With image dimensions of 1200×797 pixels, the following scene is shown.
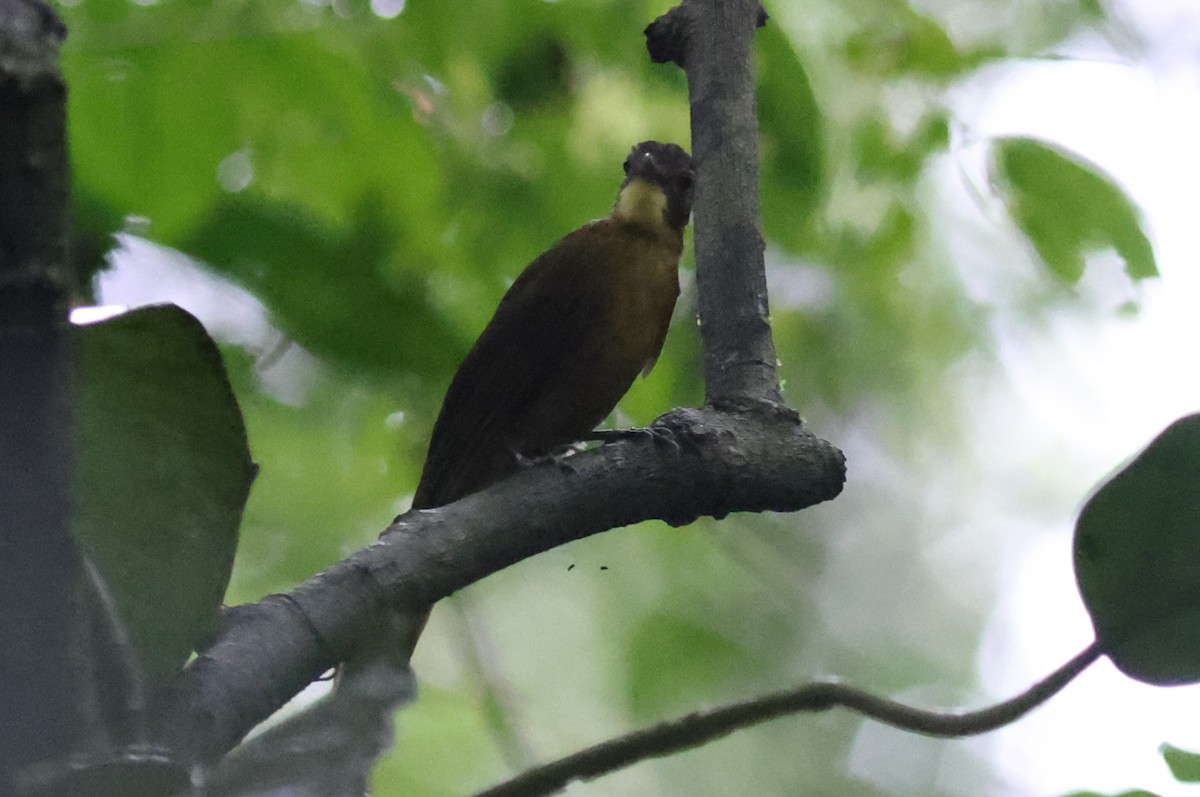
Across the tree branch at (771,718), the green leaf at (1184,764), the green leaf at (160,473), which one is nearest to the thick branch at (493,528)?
the green leaf at (160,473)

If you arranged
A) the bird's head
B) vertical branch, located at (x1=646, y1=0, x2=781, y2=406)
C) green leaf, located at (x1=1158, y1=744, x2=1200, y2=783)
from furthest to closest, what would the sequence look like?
the bird's head < vertical branch, located at (x1=646, y1=0, x2=781, y2=406) < green leaf, located at (x1=1158, y1=744, x2=1200, y2=783)

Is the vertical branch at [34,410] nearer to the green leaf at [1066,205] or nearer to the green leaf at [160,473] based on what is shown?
the green leaf at [160,473]

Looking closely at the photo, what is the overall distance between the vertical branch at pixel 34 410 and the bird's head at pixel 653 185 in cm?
155

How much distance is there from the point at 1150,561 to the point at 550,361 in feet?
3.21

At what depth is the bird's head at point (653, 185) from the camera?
6.81 feet

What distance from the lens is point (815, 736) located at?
2.46 meters

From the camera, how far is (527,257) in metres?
2.12

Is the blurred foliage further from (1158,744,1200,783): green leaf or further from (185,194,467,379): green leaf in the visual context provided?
(1158,744,1200,783): green leaf

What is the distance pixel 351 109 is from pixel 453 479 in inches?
22.5

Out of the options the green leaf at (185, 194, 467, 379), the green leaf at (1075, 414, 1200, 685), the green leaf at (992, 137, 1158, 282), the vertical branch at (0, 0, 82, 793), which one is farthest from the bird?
the vertical branch at (0, 0, 82, 793)

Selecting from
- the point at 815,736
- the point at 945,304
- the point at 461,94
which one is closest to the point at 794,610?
the point at 815,736

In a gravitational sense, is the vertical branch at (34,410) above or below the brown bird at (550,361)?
below

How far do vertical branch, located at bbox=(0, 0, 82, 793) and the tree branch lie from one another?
47cm

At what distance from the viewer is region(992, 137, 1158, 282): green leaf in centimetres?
180
